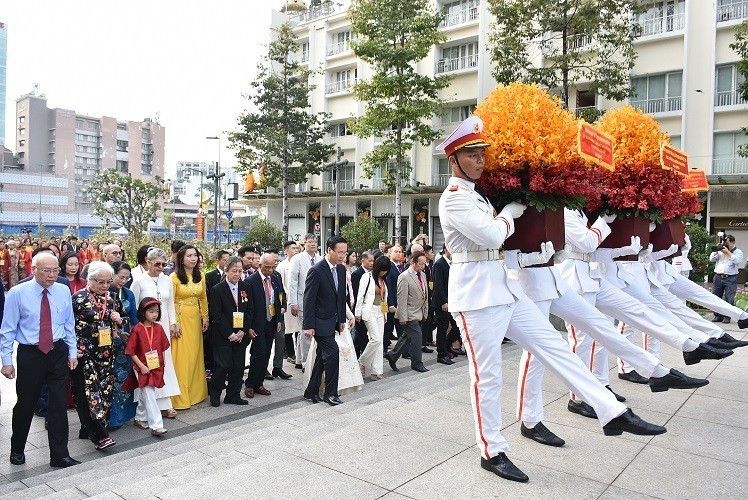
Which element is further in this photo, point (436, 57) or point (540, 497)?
point (436, 57)

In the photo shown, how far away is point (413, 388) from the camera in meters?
6.89

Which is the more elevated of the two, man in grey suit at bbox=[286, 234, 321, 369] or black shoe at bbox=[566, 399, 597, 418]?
man in grey suit at bbox=[286, 234, 321, 369]

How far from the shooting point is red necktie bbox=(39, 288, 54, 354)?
16.5ft

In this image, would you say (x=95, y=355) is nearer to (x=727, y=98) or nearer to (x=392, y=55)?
(x=392, y=55)

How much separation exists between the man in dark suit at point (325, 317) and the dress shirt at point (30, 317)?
2.43 metres

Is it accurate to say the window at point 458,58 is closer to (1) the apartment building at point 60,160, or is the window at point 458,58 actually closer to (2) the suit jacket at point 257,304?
(2) the suit jacket at point 257,304

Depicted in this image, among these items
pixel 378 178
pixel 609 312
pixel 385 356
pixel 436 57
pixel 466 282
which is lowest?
pixel 385 356

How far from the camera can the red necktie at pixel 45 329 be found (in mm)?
5023

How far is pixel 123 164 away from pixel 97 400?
97.7 metres

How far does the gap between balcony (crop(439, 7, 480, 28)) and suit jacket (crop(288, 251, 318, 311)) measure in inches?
1100

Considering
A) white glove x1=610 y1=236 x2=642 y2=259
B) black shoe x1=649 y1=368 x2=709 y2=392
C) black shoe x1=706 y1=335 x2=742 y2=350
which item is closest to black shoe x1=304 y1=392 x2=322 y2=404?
white glove x1=610 y1=236 x2=642 y2=259

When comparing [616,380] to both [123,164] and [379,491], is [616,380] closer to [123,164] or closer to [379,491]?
[379,491]

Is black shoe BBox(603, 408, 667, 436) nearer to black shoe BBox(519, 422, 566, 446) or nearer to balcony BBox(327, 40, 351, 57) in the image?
black shoe BBox(519, 422, 566, 446)

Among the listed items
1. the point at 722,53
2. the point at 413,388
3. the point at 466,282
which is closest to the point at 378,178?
the point at 722,53
